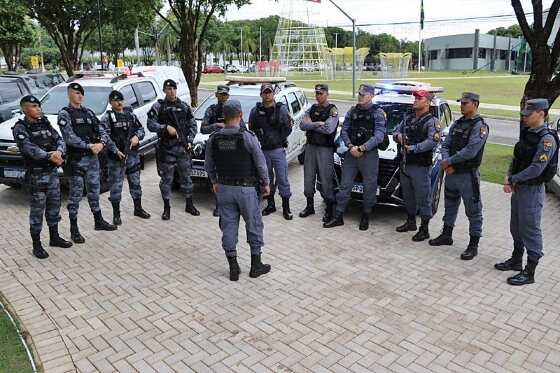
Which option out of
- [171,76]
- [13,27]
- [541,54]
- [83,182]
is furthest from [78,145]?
[13,27]

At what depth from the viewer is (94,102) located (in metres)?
8.98

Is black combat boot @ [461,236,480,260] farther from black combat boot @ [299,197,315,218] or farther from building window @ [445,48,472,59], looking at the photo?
building window @ [445,48,472,59]

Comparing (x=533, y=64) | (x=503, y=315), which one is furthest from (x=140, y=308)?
(x=533, y=64)

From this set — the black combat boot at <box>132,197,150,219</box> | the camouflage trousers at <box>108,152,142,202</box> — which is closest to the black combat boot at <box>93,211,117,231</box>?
A: the camouflage trousers at <box>108,152,142,202</box>

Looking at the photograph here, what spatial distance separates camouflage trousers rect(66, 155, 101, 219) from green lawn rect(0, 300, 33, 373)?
7.12 ft

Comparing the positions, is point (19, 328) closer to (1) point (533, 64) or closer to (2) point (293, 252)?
(2) point (293, 252)

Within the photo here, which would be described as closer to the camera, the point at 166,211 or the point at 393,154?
the point at 393,154

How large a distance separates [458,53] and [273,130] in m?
90.4

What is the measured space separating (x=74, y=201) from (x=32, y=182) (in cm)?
75

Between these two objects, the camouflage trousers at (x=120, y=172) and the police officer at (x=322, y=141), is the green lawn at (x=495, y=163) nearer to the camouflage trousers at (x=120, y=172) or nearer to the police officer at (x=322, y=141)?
the police officer at (x=322, y=141)

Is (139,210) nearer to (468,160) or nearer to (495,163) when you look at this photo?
(468,160)

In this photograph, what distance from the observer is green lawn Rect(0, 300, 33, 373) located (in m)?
3.62

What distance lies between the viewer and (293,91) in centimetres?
1005

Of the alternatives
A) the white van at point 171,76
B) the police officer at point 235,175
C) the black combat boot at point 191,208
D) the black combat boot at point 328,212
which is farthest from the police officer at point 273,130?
the white van at point 171,76
